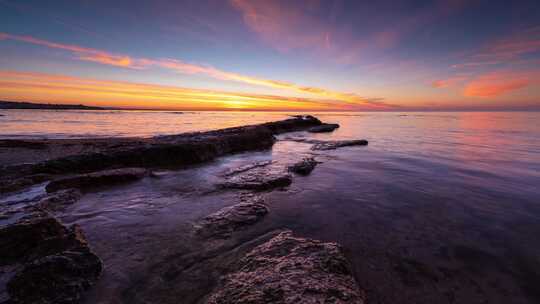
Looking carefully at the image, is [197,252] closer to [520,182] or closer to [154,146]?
[154,146]

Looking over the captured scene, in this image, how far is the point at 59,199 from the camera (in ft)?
17.0

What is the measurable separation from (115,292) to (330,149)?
12.5m

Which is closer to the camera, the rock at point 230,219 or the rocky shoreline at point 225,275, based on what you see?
the rocky shoreline at point 225,275

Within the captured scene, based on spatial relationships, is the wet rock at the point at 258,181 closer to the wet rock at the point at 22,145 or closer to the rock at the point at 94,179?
the rock at the point at 94,179

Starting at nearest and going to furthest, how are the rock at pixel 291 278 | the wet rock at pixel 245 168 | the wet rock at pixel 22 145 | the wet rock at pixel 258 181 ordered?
the rock at pixel 291 278 < the wet rock at pixel 258 181 < the wet rock at pixel 245 168 < the wet rock at pixel 22 145

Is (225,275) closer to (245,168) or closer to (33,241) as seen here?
(33,241)

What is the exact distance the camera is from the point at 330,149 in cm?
1371

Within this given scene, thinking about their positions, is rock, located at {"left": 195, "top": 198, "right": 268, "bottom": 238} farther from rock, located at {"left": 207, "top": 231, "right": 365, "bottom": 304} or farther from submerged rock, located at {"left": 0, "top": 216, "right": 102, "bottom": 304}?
submerged rock, located at {"left": 0, "top": 216, "right": 102, "bottom": 304}

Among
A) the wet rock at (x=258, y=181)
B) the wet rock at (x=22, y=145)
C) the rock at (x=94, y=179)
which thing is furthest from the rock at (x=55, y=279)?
the wet rock at (x=22, y=145)

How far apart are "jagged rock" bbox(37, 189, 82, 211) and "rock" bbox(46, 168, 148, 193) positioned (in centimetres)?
31

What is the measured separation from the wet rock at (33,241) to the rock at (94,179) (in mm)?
3161

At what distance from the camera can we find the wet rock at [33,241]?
9.82 feet

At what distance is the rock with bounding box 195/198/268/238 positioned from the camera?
3.99m

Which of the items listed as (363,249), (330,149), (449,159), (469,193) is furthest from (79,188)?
(449,159)
